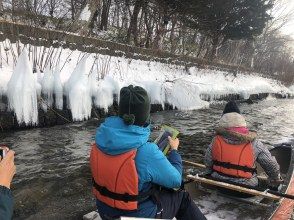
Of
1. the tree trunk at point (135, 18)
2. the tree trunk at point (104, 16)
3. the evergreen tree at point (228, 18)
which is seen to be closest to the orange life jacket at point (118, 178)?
the tree trunk at point (135, 18)

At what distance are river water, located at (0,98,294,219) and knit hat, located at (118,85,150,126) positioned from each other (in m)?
2.38

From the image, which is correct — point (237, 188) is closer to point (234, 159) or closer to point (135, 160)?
point (234, 159)

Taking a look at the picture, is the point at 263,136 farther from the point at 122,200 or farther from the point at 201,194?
the point at 122,200

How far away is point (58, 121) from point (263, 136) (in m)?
6.66

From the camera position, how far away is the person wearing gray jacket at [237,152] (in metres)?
5.22

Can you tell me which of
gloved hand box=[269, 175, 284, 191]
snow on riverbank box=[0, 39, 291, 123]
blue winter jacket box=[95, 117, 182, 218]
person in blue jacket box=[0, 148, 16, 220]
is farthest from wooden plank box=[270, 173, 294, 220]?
snow on riverbank box=[0, 39, 291, 123]

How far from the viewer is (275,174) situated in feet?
18.0

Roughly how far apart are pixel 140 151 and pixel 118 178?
0.32 m

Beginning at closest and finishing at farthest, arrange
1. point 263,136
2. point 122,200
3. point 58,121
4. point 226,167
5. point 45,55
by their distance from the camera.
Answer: point 122,200 < point 226,167 < point 58,121 < point 45,55 < point 263,136

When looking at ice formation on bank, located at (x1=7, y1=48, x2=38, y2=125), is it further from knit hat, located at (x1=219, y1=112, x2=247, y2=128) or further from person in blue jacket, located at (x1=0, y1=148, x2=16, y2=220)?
person in blue jacket, located at (x1=0, y1=148, x2=16, y2=220)

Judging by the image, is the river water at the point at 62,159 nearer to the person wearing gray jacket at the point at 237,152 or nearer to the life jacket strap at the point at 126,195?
the life jacket strap at the point at 126,195

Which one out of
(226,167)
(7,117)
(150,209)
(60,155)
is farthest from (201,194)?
(7,117)

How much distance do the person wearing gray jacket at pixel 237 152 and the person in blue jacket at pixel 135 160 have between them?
1.67 m

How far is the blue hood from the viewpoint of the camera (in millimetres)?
3418
